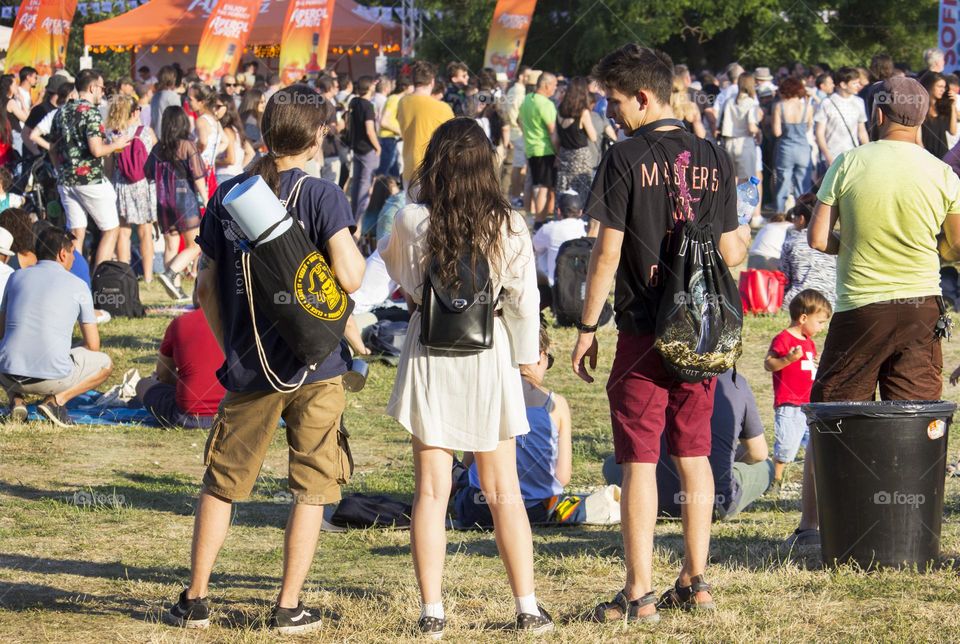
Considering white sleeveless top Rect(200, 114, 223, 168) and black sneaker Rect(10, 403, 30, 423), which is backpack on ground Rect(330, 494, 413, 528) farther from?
white sleeveless top Rect(200, 114, 223, 168)

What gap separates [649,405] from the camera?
4125 mm

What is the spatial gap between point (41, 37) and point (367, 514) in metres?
17.2

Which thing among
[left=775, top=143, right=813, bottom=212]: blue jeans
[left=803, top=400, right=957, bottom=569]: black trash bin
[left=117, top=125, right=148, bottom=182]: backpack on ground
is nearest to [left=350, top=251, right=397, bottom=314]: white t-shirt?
[left=117, top=125, right=148, bottom=182]: backpack on ground

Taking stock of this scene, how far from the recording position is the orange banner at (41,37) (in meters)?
20.5

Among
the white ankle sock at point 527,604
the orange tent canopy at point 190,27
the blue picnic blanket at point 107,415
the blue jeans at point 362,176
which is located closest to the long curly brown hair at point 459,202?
the white ankle sock at point 527,604

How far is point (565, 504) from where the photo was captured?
19.3ft

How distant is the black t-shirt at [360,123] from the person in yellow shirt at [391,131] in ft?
1.44

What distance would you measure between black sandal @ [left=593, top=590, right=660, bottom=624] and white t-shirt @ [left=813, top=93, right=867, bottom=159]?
12.2 meters

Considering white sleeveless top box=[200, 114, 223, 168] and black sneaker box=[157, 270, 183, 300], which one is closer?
black sneaker box=[157, 270, 183, 300]

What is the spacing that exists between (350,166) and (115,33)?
18.0m

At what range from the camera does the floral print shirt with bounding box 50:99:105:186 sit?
36.7 ft

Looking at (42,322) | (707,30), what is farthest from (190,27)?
(42,322)

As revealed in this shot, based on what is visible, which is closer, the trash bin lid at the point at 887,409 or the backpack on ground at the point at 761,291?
the trash bin lid at the point at 887,409

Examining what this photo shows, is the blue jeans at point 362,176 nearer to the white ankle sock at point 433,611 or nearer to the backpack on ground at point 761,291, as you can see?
the backpack on ground at point 761,291
